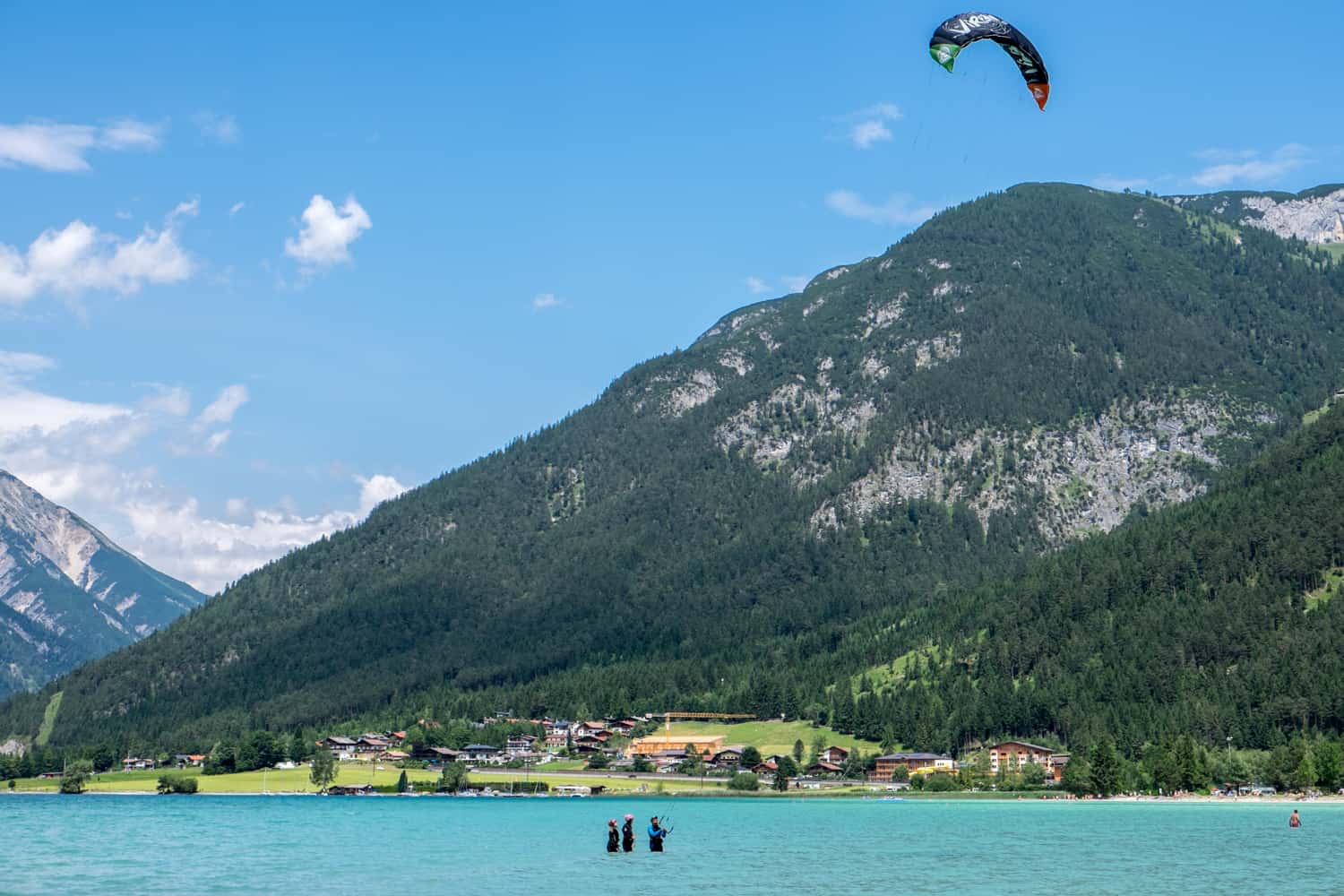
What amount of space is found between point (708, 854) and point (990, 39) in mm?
62531

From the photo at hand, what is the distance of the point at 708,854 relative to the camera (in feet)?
358

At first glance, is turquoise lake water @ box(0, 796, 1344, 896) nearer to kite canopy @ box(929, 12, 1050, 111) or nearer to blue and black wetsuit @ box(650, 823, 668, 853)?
blue and black wetsuit @ box(650, 823, 668, 853)

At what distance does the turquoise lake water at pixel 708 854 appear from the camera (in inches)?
3393

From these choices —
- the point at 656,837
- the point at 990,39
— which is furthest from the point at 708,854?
the point at 990,39

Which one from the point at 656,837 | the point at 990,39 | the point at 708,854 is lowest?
the point at 708,854

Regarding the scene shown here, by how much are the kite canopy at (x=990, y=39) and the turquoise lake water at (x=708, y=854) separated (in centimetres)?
4450

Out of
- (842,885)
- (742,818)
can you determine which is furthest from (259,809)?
(842,885)

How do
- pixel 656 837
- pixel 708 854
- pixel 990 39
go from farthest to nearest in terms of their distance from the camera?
pixel 708 854
pixel 656 837
pixel 990 39

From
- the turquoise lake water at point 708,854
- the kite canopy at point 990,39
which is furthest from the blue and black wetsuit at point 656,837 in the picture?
the kite canopy at point 990,39

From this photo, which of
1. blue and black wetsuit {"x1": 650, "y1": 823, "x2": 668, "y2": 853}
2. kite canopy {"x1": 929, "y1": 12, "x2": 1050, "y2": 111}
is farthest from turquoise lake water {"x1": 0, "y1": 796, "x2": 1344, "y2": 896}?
kite canopy {"x1": 929, "y1": 12, "x2": 1050, "y2": 111}

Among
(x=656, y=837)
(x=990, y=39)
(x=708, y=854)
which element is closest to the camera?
(x=990, y=39)

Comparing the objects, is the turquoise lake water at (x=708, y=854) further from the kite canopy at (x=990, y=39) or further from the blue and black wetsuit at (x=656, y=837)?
the kite canopy at (x=990, y=39)

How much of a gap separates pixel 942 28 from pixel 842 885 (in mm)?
48418

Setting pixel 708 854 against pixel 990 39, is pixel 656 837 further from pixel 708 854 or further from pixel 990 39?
pixel 990 39
